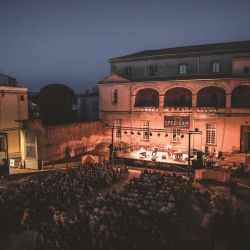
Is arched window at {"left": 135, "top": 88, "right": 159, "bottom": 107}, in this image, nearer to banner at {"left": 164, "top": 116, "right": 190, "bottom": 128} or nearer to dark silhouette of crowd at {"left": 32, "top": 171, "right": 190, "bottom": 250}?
banner at {"left": 164, "top": 116, "right": 190, "bottom": 128}

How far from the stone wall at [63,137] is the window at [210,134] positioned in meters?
13.9

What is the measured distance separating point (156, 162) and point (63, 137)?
35.3 feet

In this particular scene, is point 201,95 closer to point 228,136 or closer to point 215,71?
point 215,71

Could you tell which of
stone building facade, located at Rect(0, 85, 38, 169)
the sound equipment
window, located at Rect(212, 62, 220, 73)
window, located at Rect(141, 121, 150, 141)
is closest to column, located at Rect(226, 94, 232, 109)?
window, located at Rect(212, 62, 220, 73)

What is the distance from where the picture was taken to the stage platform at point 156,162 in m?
25.9

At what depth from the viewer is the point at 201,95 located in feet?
109

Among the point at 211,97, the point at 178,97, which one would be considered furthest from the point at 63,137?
the point at 211,97

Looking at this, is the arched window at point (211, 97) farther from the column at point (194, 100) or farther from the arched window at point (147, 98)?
the arched window at point (147, 98)

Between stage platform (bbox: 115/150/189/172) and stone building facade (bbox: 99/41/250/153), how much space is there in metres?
2.95

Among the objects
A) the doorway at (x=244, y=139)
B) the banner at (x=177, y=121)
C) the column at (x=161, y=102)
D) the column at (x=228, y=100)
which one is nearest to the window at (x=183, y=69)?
the column at (x=161, y=102)

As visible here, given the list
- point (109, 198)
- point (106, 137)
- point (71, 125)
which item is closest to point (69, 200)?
point (109, 198)

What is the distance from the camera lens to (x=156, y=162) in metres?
26.7

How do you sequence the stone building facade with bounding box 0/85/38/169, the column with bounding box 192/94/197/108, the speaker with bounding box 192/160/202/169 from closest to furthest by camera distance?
the speaker with bounding box 192/160/202/169
the stone building facade with bounding box 0/85/38/169
the column with bounding box 192/94/197/108

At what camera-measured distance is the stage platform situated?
25922 mm
